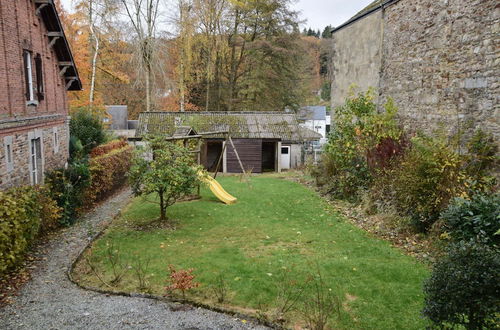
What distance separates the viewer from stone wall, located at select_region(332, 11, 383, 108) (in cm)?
1578

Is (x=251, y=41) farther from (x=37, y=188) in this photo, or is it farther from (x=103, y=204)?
(x=37, y=188)

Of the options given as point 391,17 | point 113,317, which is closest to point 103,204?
point 113,317

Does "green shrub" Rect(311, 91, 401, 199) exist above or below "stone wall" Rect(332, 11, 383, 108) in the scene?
below

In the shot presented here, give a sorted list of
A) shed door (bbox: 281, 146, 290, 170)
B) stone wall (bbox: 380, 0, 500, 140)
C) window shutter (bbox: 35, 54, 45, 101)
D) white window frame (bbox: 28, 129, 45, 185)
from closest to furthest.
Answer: stone wall (bbox: 380, 0, 500, 140)
white window frame (bbox: 28, 129, 45, 185)
window shutter (bbox: 35, 54, 45, 101)
shed door (bbox: 281, 146, 290, 170)

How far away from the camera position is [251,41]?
3503cm

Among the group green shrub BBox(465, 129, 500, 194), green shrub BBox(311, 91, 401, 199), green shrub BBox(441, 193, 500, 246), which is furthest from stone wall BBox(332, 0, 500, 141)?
green shrub BBox(441, 193, 500, 246)

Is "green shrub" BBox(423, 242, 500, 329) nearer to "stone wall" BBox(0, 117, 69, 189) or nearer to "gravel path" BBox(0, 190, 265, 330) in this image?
"gravel path" BBox(0, 190, 265, 330)

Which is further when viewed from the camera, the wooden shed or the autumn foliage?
the wooden shed

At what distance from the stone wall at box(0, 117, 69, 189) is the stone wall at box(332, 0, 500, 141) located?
12635 mm

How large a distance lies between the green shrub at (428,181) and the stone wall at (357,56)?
569 cm

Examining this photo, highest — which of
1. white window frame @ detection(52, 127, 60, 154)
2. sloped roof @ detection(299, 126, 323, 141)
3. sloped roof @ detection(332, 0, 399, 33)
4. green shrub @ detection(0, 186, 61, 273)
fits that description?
sloped roof @ detection(332, 0, 399, 33)

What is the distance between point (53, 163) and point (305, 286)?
1230 cm

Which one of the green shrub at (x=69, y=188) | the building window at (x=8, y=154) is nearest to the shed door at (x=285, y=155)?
the green shrub at (x=69, y=188)

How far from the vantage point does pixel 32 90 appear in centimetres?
1366
